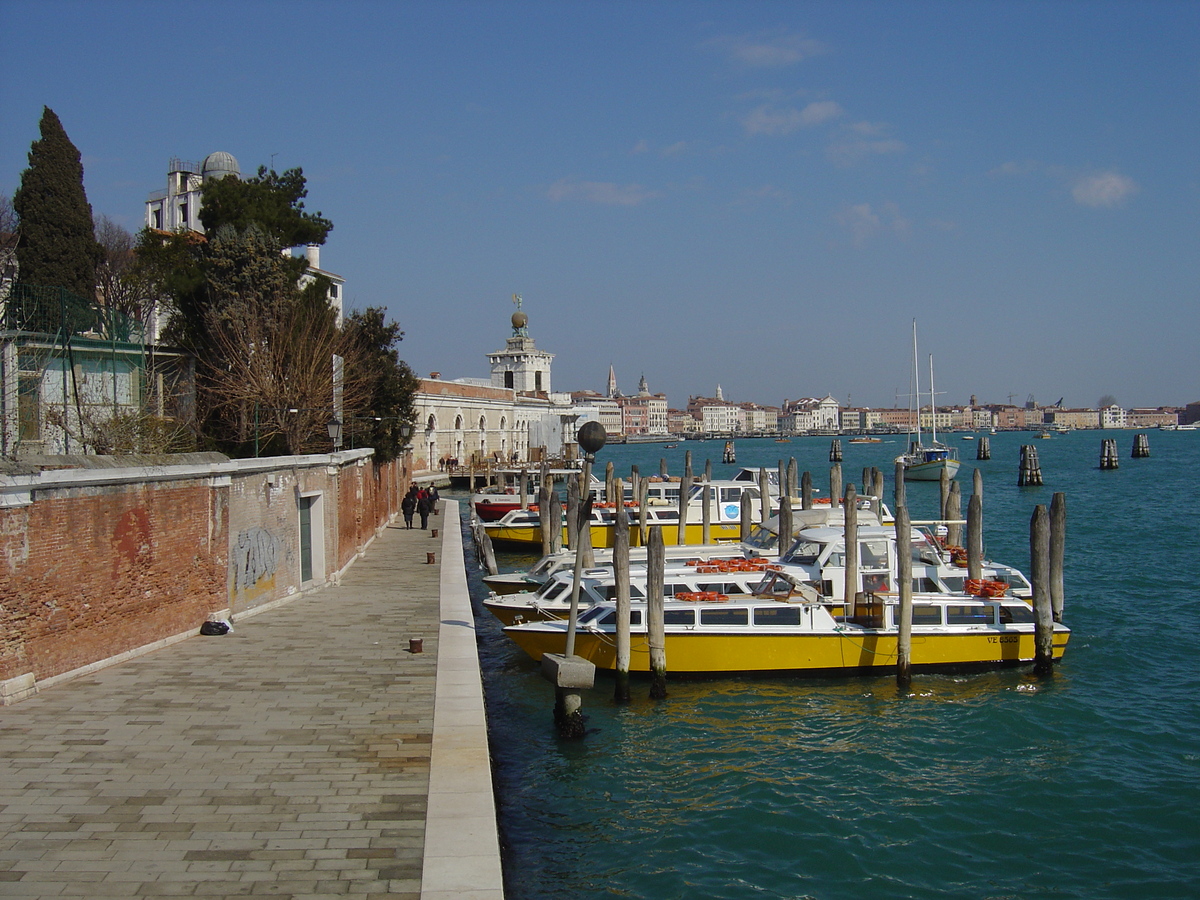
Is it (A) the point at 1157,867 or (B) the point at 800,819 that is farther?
(B) the point at 800,819

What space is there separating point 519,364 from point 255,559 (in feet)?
244

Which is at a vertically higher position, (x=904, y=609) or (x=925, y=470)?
(x=925, y=470)

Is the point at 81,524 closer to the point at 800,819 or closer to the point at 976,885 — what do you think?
the point at 800,819

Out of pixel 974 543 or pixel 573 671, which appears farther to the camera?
pixel 974 543

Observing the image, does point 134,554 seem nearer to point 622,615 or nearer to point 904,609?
point 622,615

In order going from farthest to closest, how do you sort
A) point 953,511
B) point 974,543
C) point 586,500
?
point 953,511, point 974,543, point 586,500

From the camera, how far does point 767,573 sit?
17422 millimetres

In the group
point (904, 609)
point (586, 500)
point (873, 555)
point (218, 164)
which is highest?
point (218, 164)

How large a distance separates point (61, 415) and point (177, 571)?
520cm

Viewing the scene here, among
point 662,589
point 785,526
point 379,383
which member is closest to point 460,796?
point 662,589

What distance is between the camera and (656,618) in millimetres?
14727

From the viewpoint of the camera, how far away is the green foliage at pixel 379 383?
1236 inches

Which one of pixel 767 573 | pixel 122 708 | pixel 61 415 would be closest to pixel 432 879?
pixel 122 708

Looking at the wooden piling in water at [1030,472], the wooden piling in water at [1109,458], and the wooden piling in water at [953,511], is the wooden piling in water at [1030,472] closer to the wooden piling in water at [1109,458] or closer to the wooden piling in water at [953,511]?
the wooden piling in water at [1109,458]
